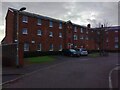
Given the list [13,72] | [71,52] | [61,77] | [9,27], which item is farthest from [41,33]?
[61,77]

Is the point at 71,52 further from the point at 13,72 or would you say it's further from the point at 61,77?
the point at 61,77

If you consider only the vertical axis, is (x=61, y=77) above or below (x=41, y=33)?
below

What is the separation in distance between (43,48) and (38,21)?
5963 millimetres

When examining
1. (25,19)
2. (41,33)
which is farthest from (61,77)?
(41,33)

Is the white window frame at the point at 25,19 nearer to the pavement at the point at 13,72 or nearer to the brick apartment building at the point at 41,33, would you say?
the brick apartment building at the point at 41,33

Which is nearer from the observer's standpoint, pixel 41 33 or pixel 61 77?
pixel 61 77

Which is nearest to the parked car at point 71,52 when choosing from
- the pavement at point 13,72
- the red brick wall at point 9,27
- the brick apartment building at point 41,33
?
the brick apartment building at point 41,33

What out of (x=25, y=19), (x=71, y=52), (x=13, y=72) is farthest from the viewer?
(x=25, y=19)

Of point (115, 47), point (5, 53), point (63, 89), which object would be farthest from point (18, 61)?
point (115, 47)

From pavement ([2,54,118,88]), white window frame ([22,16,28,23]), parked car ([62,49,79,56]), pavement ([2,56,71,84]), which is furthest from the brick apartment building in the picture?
pavement ([2,54,118,88])

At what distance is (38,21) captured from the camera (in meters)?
→ 48.0

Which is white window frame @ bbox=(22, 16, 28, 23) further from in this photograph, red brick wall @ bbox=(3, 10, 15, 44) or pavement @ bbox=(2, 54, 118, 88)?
pavement @ bbox=(2, 54, 118, 88)

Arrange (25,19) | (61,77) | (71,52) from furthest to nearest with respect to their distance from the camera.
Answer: (25,19)
(71,52)
(61,77)

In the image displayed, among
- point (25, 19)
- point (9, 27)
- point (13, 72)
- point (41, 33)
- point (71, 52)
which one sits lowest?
point (13, 72)
